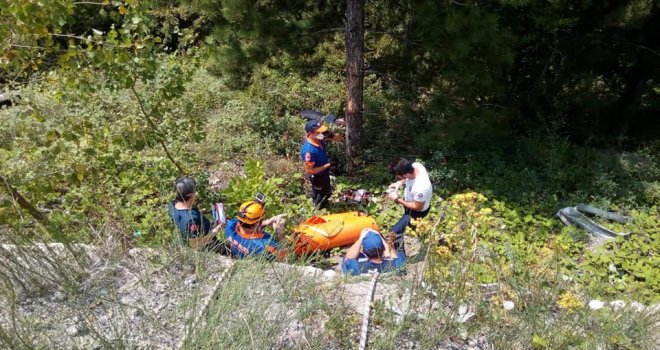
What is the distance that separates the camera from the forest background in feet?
14.4

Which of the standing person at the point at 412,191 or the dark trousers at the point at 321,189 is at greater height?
the standing person at the point at 412,191

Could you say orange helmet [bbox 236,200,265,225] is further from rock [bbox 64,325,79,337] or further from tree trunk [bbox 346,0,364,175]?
tree trunk [bbox 346,0,364,175]

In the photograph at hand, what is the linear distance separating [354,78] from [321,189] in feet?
5.11

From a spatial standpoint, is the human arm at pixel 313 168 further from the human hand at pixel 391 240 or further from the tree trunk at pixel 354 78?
the human hand at pixel 391 240

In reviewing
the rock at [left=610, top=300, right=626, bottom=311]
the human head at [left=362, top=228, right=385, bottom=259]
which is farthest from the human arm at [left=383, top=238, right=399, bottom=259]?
the rock at [left=610, top=300, right=626, bottom=311]

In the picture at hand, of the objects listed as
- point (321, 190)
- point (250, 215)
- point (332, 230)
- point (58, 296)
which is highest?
point (58, 296)

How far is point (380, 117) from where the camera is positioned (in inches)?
319

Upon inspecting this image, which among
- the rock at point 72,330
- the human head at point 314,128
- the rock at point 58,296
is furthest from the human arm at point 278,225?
the rock at point 72,330

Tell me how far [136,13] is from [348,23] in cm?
288

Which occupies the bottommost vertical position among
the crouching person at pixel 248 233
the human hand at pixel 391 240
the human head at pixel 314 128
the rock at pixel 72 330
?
the human hand at pixel 391 240

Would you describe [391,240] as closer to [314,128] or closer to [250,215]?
[250,215]

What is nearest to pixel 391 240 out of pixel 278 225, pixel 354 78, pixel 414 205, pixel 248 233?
pixel 414 205

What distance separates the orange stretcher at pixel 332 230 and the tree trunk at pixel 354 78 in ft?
5.39

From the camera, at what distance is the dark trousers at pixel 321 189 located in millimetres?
6090
